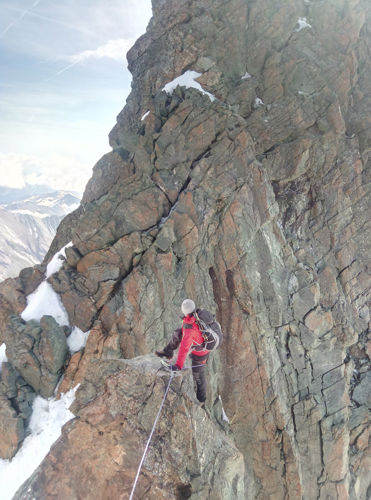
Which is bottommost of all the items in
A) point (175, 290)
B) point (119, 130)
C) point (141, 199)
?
point (175, 290)

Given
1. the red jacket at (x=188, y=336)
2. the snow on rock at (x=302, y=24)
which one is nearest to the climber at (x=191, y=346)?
the red jacket at (x=188, y=336)

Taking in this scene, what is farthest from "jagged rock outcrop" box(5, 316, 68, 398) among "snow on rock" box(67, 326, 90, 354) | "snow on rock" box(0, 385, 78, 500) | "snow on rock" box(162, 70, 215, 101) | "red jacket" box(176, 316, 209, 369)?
"snow on rock" box(162, 70, 215, 101)

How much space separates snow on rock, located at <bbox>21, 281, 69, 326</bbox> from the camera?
779 inches

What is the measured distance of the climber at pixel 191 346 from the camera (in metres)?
9.38

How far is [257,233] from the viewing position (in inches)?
808

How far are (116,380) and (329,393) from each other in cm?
1688

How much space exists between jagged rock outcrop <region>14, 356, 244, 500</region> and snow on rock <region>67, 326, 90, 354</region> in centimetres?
1029

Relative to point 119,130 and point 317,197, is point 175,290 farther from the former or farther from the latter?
point 119,130

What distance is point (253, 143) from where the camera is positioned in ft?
71.1

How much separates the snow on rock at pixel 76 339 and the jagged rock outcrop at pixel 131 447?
10.3 metres

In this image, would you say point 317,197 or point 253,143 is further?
point 317,197

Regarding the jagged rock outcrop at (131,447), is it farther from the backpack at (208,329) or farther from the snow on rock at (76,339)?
the snow on rock at (76,339)

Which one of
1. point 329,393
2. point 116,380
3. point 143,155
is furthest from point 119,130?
point 329,393

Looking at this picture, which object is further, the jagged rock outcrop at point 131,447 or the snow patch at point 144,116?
the snow patch at point 144,116
